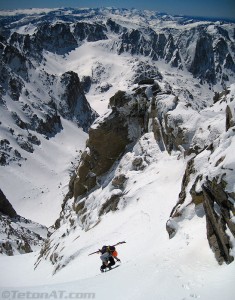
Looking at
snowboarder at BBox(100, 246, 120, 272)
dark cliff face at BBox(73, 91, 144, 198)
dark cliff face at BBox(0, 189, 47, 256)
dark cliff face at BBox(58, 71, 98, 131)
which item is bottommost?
A: dark cliff face at BBox(58, 71, 98, 131)

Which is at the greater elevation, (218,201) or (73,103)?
(218,201)

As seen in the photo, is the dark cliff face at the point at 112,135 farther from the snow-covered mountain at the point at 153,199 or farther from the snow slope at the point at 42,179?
the snow slope at the point at 42,179

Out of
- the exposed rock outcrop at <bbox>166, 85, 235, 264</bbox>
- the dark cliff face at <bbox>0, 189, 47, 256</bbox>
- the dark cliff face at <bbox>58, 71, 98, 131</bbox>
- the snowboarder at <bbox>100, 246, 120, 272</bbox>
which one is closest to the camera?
the exposed rock outcrop at <bbox>166, 85, 235, 264</bbox>

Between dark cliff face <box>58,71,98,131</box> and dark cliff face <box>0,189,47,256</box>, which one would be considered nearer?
dark cliff face <box>0,189,47,256</box>

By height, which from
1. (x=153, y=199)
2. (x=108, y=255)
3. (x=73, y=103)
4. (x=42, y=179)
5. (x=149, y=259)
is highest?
(x=149, y=259)

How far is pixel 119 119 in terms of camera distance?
1650 inches

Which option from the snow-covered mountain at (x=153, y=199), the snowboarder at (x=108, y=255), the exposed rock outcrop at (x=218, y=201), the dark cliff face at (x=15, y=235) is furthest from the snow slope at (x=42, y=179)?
the exposed rock outcrop at (x=218, y=201)

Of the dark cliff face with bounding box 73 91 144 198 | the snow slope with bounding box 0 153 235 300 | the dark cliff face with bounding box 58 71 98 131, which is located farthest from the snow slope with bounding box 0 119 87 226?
the snow slope with bounding box 0 153 235 300

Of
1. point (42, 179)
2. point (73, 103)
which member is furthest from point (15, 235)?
point (73, 103)

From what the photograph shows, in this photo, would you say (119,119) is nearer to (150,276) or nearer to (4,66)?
(150,276)

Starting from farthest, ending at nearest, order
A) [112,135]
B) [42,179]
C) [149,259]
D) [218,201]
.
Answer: [42,179], [112,135], [149,259], [218,201]

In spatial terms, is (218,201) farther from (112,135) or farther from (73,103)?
(73,103)

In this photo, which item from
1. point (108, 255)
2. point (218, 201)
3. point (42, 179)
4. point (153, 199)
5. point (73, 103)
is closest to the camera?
point (218, 201)

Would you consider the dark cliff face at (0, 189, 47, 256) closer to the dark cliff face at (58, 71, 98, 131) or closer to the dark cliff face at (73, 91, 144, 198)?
the dark cliff face at (73, 91, 144, 198)
